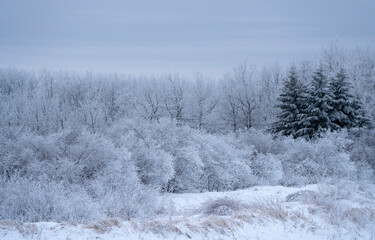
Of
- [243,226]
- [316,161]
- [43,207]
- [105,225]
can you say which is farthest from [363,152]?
[43,207]

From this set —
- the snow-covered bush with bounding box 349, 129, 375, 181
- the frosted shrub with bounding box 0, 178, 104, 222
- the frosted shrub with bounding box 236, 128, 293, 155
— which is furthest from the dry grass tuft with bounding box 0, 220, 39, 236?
the frosted shrub with bounding box 236, 128, 293, 155

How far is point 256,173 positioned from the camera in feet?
60.3

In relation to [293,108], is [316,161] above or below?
below

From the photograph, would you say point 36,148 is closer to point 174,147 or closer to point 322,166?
point 174,147

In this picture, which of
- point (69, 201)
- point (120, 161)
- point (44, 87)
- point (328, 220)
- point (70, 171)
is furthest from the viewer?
point (44, 87)

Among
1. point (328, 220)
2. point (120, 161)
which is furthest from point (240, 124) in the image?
point (328, 220)

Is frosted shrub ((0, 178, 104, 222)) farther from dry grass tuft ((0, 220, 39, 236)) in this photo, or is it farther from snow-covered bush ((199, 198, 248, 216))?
snow-covered bush ((199, 198, 248, 216))

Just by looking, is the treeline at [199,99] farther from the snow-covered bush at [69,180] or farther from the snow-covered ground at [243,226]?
the snow-covered ground at [243,226]

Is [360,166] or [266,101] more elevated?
[266,101]

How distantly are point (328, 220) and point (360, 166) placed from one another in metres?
14.1

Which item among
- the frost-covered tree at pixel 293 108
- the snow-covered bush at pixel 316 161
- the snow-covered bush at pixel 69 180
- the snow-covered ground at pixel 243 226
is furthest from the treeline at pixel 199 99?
the snow-covered ground at pixel 243 226

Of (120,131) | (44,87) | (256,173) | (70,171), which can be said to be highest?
(44,87)

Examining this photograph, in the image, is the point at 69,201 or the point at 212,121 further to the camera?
the point at 212,121

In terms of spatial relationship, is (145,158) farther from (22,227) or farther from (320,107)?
(320,107)
